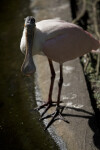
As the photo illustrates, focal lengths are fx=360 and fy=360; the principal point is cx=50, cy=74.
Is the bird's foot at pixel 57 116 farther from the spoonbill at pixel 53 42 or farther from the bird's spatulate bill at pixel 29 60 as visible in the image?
the bird's spatulate bill at pixel 29 60

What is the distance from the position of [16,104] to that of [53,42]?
110 cm

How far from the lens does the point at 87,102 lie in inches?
180

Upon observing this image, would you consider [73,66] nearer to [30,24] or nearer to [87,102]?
[87,102]

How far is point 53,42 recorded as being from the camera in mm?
4285

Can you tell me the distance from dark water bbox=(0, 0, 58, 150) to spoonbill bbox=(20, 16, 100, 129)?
237 millimetres

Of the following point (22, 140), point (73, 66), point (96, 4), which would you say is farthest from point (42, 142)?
point (96, 4)

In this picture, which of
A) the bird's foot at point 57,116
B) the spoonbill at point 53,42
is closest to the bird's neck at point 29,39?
the spoonbill at point 53,42

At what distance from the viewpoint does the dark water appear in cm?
421

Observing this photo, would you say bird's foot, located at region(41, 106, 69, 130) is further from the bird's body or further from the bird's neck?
the bird's neck

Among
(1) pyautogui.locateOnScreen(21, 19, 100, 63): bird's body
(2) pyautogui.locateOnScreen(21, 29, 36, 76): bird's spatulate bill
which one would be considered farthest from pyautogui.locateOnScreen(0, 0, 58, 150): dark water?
(1) pyautogui.locateOnScreen(21, 19, 100, 63): bird's body

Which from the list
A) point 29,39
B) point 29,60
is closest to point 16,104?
point 29,60

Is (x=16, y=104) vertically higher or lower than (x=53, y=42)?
lower

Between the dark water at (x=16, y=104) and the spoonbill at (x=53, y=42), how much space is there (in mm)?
237

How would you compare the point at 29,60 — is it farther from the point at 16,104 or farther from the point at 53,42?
the point at 16,104
